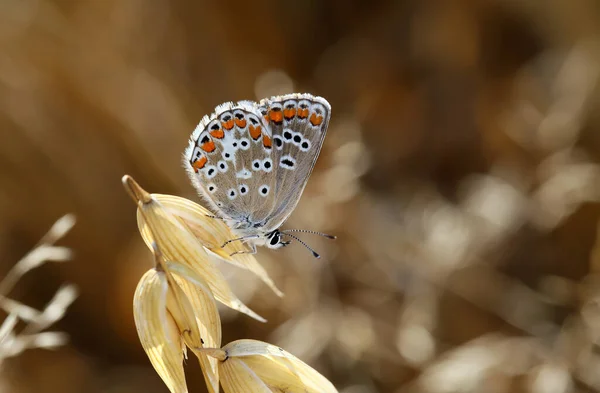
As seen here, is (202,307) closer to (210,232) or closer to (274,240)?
(210,232)

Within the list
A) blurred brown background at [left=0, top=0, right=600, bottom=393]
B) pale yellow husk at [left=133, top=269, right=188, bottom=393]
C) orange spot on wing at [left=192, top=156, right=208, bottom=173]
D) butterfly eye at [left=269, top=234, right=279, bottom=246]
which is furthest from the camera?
blurred brown background at [left=0, top=0, right=600, bottom=393]

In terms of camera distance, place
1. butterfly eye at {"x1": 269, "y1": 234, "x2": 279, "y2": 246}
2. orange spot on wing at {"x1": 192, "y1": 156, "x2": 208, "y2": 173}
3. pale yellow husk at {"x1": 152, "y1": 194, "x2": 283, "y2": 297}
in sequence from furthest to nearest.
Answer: butterfly eye at {"x1": 269, "y1": 234, "x2": 279, "y2": 246} → orange spot on wing at {"x1": 192, "y1": 156, "x2": 208, "y2": 173} → pale yellow husk at {"x1": 152, "y1": 194, "x2": 283, "y2": 297}

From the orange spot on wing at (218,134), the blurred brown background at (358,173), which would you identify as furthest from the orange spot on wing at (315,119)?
the blurred brown background at (358,173)

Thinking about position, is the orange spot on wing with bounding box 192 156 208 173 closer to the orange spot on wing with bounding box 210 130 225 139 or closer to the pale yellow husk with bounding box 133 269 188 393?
the orange spot on wing with bounding box 210 130 225 139

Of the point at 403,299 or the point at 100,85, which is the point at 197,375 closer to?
the point at 403,299

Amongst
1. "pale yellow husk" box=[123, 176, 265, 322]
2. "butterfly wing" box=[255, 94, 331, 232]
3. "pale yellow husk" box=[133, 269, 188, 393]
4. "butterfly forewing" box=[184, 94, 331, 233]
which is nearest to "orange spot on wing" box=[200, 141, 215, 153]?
"butterfly forewing" box=[184, 94, 331, 233]

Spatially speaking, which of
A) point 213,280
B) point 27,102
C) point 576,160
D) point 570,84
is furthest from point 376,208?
point 213,280
